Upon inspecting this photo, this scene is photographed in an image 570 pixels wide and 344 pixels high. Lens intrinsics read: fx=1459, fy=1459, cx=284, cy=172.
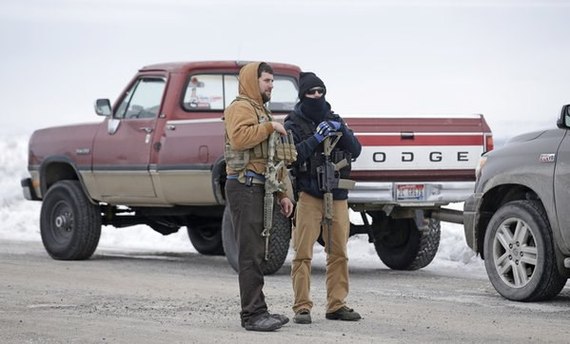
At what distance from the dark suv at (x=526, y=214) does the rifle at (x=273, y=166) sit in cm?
238

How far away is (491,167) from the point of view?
1178cm

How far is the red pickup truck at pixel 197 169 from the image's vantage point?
1348 centimetres

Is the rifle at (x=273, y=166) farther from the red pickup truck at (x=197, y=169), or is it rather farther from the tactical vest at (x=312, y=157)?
the red pickup truck at (x=197, y=169)

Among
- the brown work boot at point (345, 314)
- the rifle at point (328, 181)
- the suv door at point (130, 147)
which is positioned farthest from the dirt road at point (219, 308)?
the suv door at point (130, 147)

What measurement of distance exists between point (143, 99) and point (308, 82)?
565 cm

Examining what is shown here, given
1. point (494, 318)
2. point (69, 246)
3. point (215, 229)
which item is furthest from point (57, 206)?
point (494, 318)

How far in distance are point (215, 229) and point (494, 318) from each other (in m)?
7.21

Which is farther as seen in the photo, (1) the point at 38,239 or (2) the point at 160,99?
(1) the point at 38,239

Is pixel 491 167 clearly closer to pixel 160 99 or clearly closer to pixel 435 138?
pixel 435 138

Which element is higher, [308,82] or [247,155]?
[308,82]

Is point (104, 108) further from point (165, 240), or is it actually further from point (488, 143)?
point (488, 143)

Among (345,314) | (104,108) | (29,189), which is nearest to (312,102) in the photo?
(345,314)

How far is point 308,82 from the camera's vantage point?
10.1 meters

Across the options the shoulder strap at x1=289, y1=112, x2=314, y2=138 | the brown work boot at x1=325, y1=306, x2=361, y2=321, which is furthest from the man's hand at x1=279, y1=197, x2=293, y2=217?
the brown work boot at x1=325, y1=306, x2=361, y2=321
